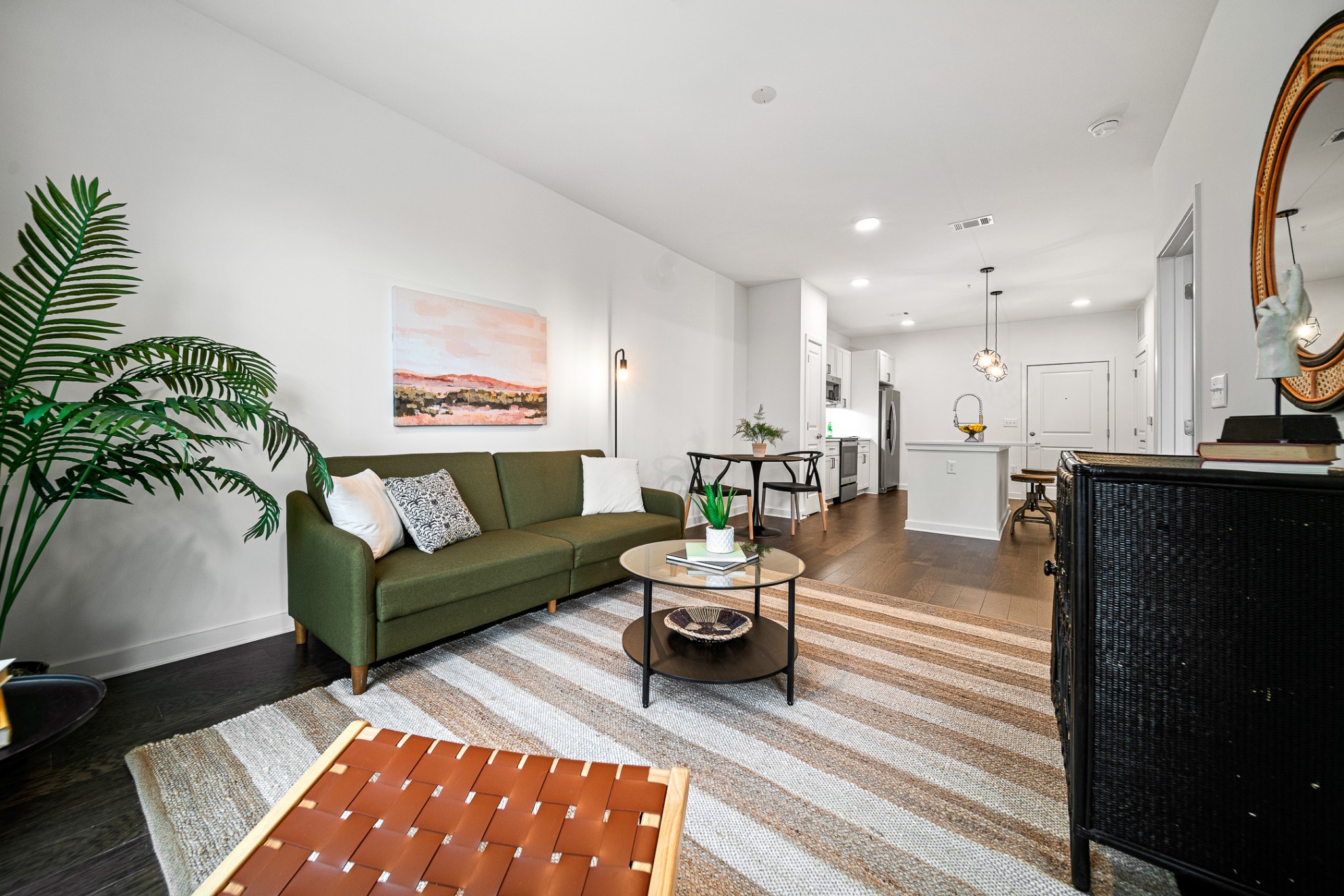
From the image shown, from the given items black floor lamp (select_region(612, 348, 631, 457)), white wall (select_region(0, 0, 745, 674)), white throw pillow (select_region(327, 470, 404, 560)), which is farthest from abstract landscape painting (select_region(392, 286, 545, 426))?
black floor lamp (select_region(612, 348, 631, 457))

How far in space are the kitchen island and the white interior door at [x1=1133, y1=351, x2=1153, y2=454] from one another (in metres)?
3.08

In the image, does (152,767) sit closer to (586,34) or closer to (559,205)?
(586,34)

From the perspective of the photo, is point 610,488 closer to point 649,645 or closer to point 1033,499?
point 649,645

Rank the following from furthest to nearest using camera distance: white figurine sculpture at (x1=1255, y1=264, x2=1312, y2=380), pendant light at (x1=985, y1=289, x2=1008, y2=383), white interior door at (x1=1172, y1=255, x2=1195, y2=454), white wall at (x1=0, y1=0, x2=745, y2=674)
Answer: pendant light at (x1=985, y1=289, x2=1008, y2=383) < white interior door at (x1=1172, y1=255, x2=1195, y2=454) < white wall at (x1=0, y1=0, x2=745, y2=674) < white figurine sculpture at (x1=1255, y1=264, x2=1312, y2=380)

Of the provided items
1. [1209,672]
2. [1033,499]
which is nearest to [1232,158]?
[1209,672]

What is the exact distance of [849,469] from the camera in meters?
7.48

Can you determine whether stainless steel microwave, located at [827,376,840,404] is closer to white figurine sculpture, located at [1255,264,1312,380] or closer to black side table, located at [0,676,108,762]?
white figurine sculpture, located at [1255,264,1312,380]

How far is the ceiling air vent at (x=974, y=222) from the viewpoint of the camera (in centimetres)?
429

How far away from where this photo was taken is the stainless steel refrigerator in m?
8.09

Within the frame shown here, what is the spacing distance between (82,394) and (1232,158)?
4.46 m

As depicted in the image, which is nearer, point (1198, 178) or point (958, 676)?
point (958, 676)

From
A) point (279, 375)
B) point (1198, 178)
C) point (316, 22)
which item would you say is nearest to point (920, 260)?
point (1198, 178)

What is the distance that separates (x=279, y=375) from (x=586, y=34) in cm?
214

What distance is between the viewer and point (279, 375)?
2.54m
